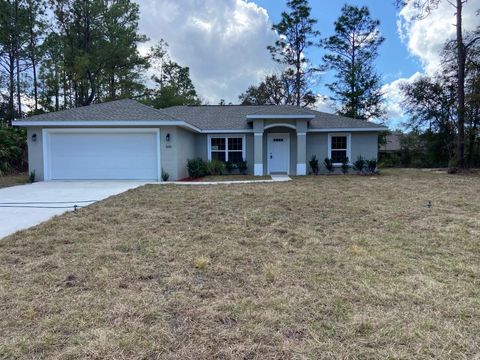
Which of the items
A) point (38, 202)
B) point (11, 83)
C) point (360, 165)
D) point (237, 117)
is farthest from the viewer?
point (11, 83)

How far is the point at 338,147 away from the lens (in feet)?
56.3

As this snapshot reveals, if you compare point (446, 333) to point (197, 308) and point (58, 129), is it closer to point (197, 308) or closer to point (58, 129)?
point (197, 308)

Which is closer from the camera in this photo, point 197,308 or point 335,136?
point 197,308

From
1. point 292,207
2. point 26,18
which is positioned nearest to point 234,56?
point 26,18

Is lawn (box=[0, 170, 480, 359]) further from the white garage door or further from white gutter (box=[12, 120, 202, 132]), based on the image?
the white garage door

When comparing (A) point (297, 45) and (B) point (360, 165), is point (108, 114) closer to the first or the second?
(B) point (360, 165)

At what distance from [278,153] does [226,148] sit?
2757mm

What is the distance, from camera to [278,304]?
Result: 2.98 metres

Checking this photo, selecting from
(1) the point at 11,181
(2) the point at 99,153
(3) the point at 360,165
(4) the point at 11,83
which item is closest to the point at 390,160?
(3) the point at 360,165

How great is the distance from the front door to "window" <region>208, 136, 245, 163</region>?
1507 millimetres

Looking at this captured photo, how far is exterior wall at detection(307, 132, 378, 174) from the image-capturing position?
17.0m

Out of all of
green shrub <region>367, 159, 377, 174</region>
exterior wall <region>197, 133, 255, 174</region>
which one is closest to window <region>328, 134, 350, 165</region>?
green shrub <region>367, 159, 377, 174</region>

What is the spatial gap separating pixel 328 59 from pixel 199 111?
16.1 meters

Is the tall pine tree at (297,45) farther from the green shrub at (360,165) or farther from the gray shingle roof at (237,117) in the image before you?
the green shrub at (360,165)
